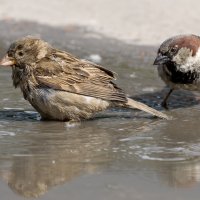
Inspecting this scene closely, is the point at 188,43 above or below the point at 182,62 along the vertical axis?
above

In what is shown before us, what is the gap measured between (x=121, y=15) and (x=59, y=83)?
3835mm

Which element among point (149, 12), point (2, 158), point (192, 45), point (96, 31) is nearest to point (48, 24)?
point (96, 31)

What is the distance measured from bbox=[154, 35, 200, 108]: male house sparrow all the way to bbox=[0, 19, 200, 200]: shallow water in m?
0.23

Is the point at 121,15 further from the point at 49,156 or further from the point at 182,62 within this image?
the point at 49,156

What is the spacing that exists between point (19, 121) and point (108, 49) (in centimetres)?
302

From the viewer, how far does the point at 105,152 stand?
182 inches

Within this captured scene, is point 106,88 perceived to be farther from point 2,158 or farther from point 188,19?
point 188,19

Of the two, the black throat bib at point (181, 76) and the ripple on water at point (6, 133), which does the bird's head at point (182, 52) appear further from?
the ripple on water at point (6, 133)

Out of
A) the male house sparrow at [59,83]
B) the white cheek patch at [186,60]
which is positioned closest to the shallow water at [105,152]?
the male house sparrow at [59,83]

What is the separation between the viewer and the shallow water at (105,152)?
387cm

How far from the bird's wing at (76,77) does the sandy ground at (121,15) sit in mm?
2916

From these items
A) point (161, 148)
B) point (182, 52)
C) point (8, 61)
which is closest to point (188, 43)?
point (182, 52)

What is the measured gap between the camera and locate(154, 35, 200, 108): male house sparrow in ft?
20.5

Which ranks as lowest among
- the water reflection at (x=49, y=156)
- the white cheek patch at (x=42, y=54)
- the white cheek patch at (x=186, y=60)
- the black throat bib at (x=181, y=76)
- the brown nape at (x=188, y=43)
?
the water reflection at (x=49, y=156)
